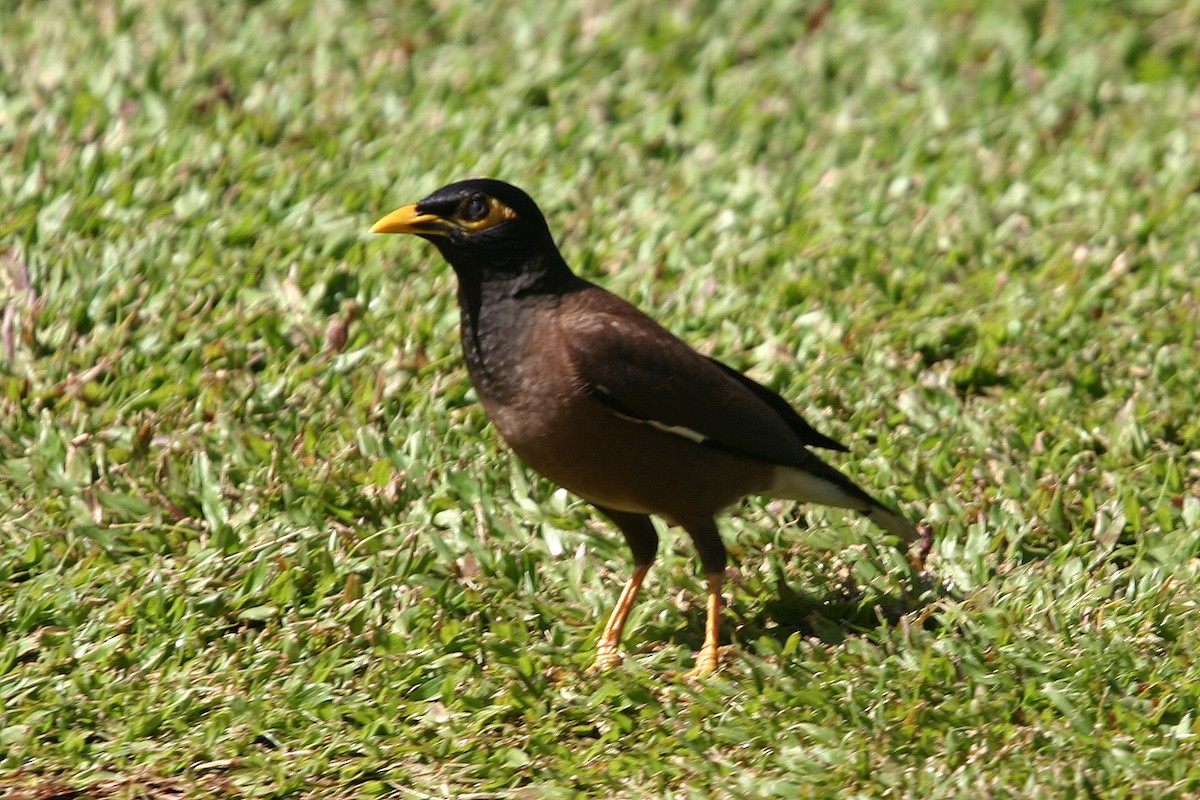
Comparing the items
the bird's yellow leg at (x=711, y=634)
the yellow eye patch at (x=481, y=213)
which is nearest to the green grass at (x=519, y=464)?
the bird's yellow leg at (x=711, y=634)

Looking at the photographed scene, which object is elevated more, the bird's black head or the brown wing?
the bird's black head

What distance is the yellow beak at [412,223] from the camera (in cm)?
493

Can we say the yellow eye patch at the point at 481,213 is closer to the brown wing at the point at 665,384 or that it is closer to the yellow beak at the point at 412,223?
the yellow beak at the point at 412,223

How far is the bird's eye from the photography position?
4941 millimetres

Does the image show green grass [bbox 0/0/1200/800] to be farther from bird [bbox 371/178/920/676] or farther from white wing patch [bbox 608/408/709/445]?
white wing patch [bbox 608/408/709/445]

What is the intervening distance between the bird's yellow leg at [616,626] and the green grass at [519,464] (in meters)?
0.09

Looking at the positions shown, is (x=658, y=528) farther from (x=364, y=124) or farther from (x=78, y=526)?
(x=364, y=124)

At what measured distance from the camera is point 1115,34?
9062mm

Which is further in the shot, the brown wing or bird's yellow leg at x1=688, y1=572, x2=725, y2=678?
bird's yellow leg at x1=688, y1=572, x2=725, y2=678

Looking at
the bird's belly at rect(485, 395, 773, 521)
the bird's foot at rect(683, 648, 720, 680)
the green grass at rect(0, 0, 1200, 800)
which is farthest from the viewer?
the bird's foot at rect(683, 648, 720, 680)

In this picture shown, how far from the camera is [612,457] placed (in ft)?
15.7

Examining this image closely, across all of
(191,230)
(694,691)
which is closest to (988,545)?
(694,691)

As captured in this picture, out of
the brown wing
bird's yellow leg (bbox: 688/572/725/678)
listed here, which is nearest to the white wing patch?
the brown wing

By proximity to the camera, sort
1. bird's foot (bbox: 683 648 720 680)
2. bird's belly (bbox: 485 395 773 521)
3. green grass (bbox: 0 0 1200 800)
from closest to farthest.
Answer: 1. green grass (bbox: 0 0 1200 800)
2. bird's belly (bbox: 485 395 773 521)
3. bird's foot (bbox: 683 648 720 680)
